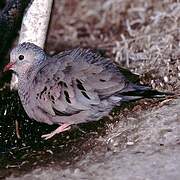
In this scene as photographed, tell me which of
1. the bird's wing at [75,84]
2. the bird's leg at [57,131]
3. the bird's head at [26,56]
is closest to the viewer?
the bird's wing at [75,84]

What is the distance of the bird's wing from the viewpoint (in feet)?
13.2

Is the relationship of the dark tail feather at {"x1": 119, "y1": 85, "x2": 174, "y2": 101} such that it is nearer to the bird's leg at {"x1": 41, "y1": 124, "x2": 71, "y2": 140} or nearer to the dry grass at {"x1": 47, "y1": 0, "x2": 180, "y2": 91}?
the bird's leg at {"x1": 41, "y1": 124, "x2": 71, "y2": 140}

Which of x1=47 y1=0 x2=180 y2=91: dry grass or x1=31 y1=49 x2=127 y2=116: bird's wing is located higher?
x1=47 y1=0 x2=180 y2=91: dry grass

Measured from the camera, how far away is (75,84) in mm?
4047

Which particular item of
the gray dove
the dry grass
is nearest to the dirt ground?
the dry grass

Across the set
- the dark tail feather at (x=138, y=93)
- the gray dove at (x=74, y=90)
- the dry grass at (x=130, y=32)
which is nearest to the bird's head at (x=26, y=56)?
the gray dove at (x=74, y=90)

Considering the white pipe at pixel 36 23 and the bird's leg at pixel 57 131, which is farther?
the white pipe at pixel 36 23

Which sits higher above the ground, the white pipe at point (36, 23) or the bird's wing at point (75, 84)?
the white pipe at point (36, 23)

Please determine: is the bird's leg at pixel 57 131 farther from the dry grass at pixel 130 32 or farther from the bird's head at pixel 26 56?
the dry grass at pixel 130 32

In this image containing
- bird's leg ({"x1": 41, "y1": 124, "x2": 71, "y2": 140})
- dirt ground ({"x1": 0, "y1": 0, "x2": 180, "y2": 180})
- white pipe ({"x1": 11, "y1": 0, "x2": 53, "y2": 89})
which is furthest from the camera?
white pipe ({"x1": 11, "y1": 0, "x2": 53, "y2": 89})

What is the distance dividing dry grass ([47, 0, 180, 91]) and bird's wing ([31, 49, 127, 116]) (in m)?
0.84

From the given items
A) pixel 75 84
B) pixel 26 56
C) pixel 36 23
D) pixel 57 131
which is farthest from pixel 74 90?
pixel 36 23

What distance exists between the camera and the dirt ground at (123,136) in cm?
366

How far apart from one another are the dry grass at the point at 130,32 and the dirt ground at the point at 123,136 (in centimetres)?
1
